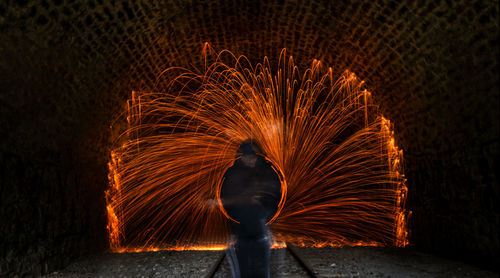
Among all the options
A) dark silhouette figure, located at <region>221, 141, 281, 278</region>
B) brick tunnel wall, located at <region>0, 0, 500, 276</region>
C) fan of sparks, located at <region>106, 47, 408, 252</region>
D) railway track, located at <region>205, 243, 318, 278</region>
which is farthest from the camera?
fan of sparks, located at <region>106, 47, 408, 252</region>

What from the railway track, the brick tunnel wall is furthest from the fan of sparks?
the railway track

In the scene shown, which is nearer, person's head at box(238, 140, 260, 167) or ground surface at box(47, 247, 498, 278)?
person's head at box(238, 140, 260, 167)

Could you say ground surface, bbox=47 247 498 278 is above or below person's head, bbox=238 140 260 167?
below

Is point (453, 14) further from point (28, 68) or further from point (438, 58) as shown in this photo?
point (28, 68)

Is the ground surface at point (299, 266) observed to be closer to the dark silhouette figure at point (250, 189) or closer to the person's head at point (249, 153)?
the dark silhouette figure at point (250, 189)

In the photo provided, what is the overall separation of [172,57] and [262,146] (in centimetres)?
250

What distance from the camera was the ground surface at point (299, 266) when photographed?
4.95 meters

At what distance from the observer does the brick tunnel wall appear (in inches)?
181

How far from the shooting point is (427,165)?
20.0ft

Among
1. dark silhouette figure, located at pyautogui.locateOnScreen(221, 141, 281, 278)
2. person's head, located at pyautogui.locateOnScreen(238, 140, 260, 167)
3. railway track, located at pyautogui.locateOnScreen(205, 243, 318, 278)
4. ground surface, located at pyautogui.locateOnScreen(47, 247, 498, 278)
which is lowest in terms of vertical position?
ground surface, located at pyautogui.locateOnScreen(47, 247, 498, 278)

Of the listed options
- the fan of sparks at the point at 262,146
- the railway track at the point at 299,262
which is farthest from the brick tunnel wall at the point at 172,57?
the railway track at the point at 299,262

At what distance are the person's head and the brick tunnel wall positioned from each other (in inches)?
117

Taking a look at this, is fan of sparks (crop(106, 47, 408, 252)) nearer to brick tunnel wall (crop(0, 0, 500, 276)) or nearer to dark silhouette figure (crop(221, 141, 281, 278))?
brick tunnel wall (crop(0, 0, 500, 276))

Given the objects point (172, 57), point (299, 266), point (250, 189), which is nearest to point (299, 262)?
point (299, 266)
